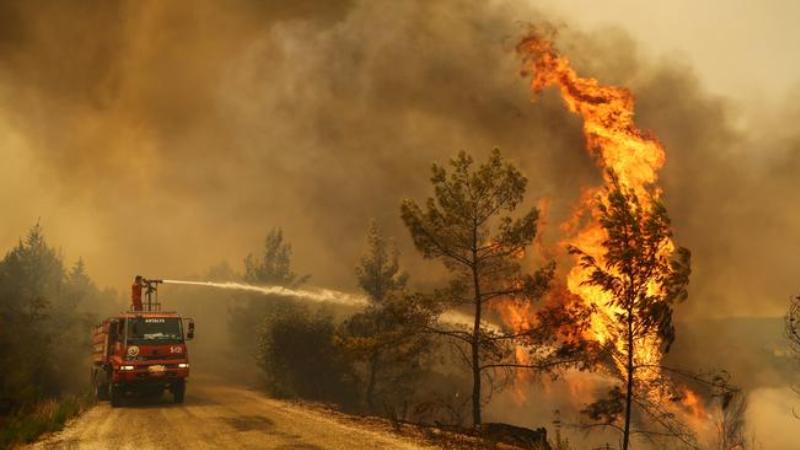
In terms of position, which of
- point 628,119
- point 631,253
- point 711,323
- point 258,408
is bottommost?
point 258,408

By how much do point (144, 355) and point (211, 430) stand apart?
264 inches

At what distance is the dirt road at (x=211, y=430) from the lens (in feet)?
46.7

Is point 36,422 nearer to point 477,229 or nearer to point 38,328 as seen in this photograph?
point 477,229

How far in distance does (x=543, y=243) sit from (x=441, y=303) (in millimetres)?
14771

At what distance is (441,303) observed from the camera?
18.4 meters

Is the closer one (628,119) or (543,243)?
(628,119)

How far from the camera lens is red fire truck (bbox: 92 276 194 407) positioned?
21.0 metres


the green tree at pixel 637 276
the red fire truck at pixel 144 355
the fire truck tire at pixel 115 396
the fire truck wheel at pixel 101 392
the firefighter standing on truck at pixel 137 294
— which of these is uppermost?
the green tree at pixel 637 276

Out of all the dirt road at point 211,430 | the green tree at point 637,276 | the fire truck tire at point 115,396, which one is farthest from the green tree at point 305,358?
the green tree at point 637,276

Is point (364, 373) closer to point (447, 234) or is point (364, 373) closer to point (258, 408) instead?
point (258, 408)

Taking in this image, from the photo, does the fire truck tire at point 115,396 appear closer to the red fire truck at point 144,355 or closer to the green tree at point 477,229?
the red fire truck at point 144,355

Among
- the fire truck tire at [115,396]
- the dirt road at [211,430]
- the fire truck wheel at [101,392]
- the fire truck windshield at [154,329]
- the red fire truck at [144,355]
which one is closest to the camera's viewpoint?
the dirt road at [211,430]

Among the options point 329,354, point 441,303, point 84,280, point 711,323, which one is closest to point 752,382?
point 711,323

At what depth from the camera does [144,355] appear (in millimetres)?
21312
